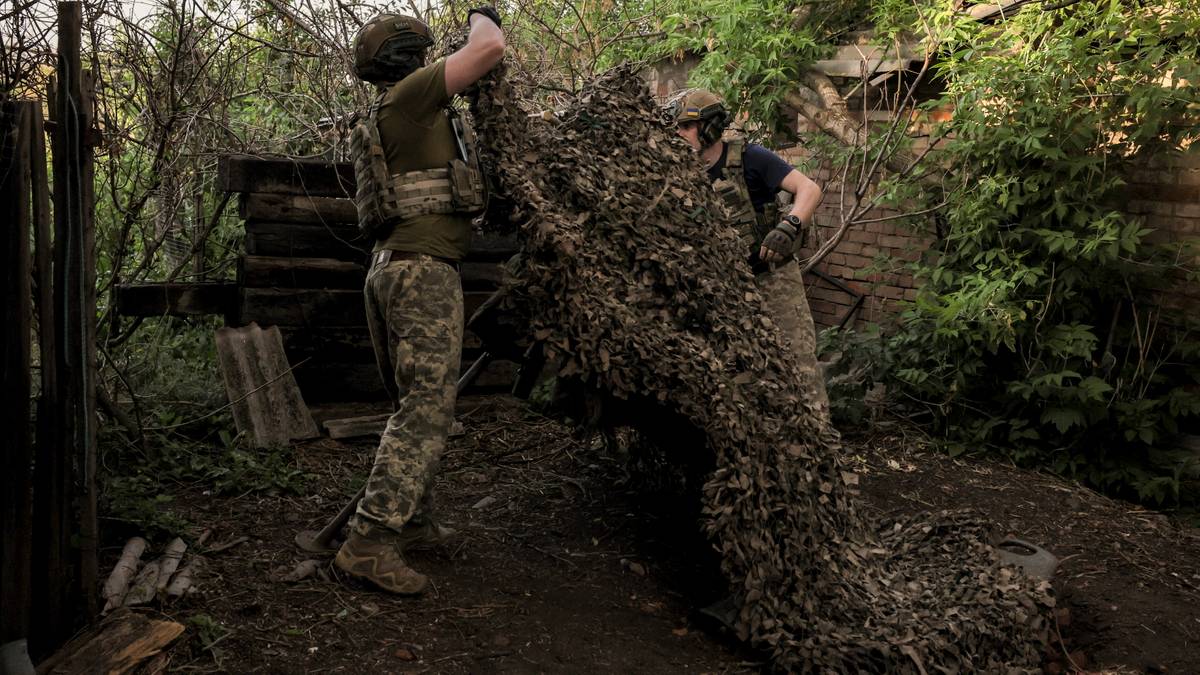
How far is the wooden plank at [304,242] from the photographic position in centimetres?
555

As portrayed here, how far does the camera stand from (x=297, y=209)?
5.60m

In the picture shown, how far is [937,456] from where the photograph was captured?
19.8ft

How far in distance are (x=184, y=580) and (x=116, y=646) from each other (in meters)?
0.52

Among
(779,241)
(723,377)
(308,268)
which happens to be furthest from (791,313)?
(308,268)

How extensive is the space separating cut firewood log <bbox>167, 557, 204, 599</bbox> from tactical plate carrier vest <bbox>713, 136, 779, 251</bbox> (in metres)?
3.07

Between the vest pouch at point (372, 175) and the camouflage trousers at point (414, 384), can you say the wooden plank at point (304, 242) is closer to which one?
the vest pouch at point (372, 175)

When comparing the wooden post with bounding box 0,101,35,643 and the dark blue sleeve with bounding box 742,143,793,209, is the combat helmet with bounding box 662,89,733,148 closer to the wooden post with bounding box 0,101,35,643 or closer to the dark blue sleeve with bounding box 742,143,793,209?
the dark blue sleeve with bounding box 742,143,793,209

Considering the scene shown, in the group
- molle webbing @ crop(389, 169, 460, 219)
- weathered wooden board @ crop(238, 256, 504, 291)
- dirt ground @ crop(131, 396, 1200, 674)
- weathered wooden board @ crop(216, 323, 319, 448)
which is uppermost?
molle webbing @ crop(389, 169, 460, 219)

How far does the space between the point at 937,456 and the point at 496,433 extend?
111 inches

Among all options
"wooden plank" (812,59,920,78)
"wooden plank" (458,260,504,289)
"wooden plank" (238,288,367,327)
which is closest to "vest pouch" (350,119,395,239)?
"wooden plank" (238,288,367,327)

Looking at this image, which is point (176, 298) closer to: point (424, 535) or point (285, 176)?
point (285, 176)

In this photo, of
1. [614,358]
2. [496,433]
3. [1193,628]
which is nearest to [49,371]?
[614,358]

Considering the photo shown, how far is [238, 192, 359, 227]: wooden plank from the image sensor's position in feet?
18.0

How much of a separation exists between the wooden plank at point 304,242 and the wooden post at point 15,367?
267 centimetres
